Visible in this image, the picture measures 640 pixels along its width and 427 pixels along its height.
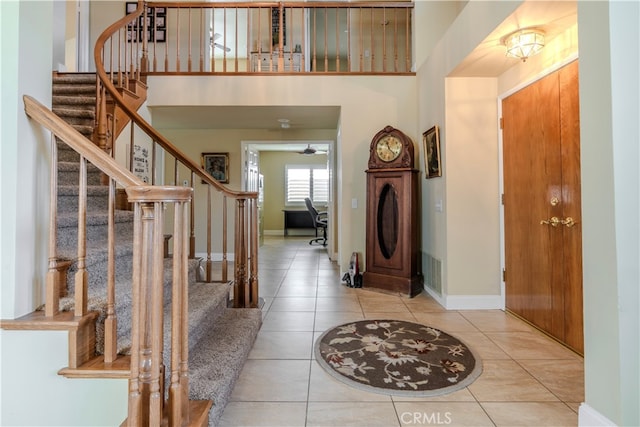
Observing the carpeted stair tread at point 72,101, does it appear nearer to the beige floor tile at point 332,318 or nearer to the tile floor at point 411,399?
the tile floor at point 411,399

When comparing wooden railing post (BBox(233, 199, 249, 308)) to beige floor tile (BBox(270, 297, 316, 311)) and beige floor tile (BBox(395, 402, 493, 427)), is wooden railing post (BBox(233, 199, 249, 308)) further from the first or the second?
beige floor tile (BBox(395, 402, 493, 427))

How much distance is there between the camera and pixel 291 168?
32.3 ft

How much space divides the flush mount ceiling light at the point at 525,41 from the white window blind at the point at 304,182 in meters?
7.68

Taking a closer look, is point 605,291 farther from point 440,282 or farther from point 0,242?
point 0,242

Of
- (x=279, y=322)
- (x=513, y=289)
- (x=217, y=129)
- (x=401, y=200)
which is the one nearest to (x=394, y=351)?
(x=279, y=322)

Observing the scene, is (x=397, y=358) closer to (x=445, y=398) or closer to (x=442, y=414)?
(x=445, y=398)

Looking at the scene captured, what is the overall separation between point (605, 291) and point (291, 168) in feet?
29.5

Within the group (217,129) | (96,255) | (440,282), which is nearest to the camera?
(96,255)

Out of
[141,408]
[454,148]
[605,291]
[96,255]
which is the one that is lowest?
[141,408]

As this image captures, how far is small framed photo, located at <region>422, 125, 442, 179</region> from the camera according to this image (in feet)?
10.4

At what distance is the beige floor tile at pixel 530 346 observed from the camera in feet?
6.82

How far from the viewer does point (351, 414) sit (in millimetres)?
1504

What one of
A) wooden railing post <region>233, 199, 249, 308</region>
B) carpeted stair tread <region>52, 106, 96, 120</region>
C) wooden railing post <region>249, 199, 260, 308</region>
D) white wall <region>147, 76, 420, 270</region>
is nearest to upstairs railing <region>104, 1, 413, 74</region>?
white wall <region>147, 76, 420, 270</region>

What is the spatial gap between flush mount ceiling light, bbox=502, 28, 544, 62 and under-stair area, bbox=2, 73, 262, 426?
8.76 feet
